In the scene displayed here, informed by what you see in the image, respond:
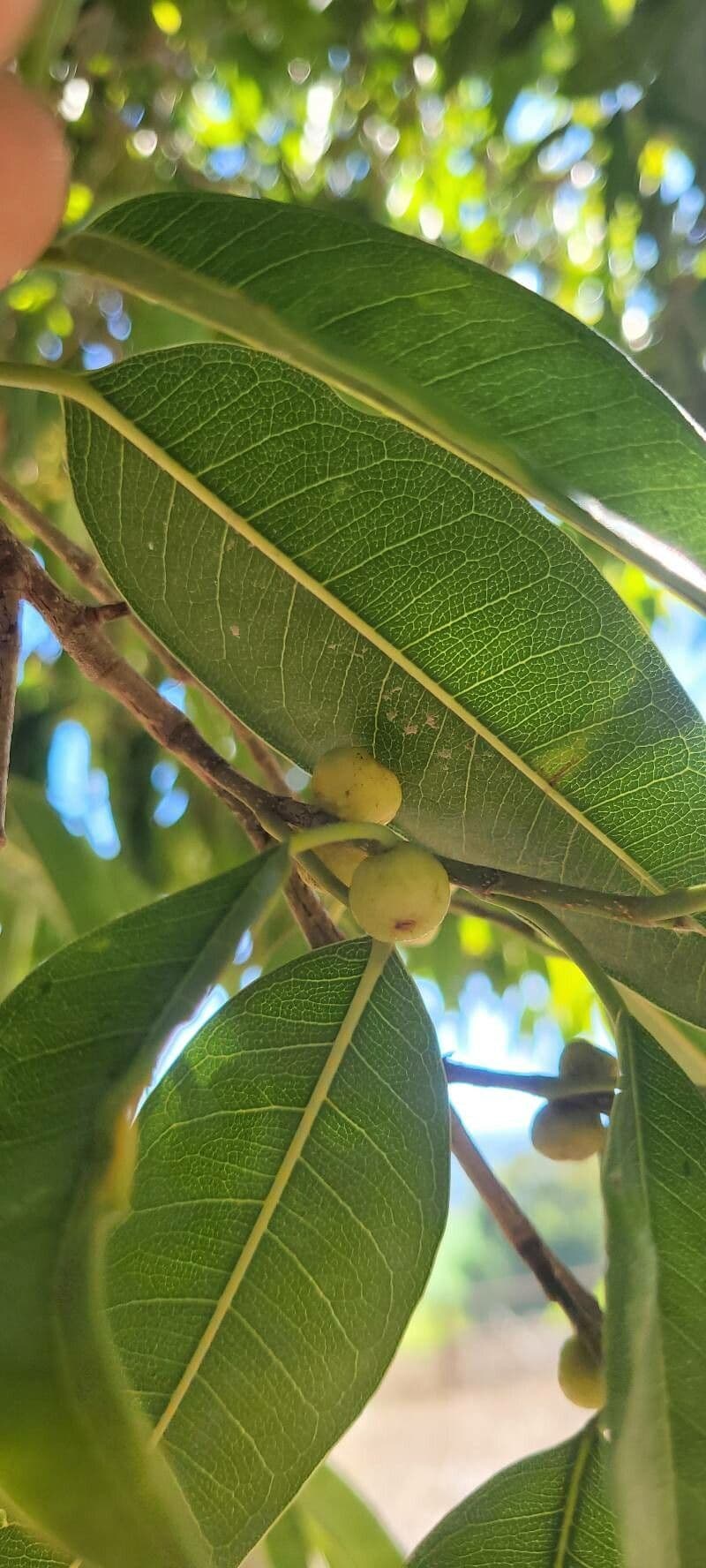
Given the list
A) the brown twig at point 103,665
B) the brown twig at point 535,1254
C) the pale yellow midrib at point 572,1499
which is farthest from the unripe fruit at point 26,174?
the pale yellow midrib at point 572,1499

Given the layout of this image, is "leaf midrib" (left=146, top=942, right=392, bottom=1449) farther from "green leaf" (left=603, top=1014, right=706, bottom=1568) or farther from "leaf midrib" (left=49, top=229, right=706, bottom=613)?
"leaf midrib" (left=49, top=229, right=706, bottom=613)

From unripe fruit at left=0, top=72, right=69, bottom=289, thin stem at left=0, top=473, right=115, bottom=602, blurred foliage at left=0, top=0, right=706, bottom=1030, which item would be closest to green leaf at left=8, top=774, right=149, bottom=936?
blurred foliage at left=0, top=0, right=706, bottom=1030

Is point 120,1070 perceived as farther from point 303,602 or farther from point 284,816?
point 303,602

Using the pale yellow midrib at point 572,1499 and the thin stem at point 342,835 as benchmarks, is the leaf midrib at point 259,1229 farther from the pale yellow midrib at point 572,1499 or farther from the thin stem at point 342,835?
the pale yellow midrib at point 572,1499

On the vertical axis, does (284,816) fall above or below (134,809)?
below

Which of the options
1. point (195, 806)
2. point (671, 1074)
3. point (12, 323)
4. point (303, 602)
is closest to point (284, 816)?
point (303, 602)

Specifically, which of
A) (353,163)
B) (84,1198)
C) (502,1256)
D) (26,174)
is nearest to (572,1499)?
(84,1198)

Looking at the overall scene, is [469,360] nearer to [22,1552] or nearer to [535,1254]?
[535,1254]
